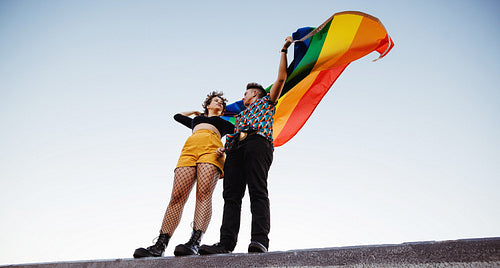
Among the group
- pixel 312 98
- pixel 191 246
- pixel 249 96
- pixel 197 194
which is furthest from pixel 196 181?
pixel 312 98

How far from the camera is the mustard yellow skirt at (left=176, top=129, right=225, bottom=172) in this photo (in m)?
3.28

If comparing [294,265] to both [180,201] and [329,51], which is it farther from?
[329,51]

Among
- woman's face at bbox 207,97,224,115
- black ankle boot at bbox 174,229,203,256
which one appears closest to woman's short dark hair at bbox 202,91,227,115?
woman's face at bbox 207,97,224,115

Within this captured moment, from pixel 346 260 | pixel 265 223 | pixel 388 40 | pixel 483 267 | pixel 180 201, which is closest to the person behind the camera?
pixel 483 267

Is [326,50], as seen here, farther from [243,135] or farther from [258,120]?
[243,135]

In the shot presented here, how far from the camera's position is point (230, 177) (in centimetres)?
298

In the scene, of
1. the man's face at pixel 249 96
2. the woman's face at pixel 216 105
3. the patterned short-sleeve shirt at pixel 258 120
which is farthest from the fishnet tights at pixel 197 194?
the woman's face at pixel 216 105

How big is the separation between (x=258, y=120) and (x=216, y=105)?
43.7 inches

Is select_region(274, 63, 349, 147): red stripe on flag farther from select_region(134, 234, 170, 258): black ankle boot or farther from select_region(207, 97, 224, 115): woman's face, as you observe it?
select_region(134, 234, 170, 258): black ankle boot

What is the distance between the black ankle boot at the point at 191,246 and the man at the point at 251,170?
0.56 ft

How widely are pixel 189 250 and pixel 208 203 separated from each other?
576 mm

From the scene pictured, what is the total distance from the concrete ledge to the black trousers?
16.8 inches

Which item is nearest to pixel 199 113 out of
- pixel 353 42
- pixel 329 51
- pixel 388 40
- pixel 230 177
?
pixel 230 177

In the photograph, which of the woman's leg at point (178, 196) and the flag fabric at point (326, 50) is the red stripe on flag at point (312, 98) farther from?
the woman's leg at point (178, 196)
